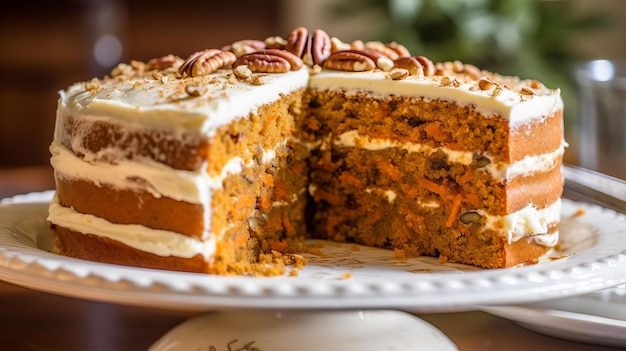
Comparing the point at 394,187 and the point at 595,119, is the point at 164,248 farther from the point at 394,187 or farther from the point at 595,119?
the point at 595,119

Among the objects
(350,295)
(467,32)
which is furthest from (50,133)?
(350,295)

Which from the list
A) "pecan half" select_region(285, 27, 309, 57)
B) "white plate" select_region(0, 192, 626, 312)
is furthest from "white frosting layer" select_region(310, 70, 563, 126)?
"white plate" select_region(0, 192, 626, 312)

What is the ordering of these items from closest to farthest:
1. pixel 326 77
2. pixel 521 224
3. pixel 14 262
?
pixel 14 262
pixel 521 224
pixel 326 77

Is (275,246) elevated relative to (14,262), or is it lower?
lower

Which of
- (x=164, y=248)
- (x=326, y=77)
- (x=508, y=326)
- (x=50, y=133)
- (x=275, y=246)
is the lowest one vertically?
Result: (x=50, y=133)

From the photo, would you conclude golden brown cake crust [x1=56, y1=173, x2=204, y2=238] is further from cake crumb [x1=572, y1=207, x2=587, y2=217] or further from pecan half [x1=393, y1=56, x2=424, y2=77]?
cake crumb [x1=572, y1=207, x2=587, y2=217]

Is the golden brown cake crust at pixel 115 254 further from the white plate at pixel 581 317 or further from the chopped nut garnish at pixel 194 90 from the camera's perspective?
the white plate at pixel 581 317

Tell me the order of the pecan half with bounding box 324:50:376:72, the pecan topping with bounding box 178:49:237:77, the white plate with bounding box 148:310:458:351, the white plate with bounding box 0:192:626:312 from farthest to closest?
1. the pecan half with bounding box 324:50:376:72
2. the pecan topping with bounding box 178:49:237:77
3. the white plate with bounding box 148:310:458:351
4. the white plate with bounding box 0:192:626:312
